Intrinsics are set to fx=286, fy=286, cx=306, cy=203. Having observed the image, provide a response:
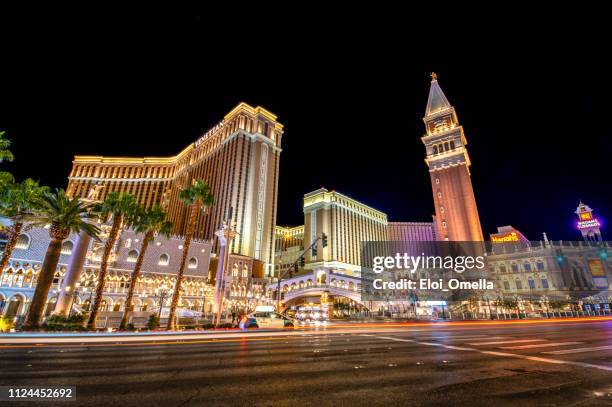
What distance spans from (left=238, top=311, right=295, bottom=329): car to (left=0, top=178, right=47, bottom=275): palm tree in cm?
2056

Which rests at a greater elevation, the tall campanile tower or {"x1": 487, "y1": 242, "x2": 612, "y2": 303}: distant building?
the tall campanile tower

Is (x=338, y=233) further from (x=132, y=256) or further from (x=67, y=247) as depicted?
(x=67, y=247)

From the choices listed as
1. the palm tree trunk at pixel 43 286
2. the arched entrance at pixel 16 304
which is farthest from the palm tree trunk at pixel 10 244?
the arched entrance at pixel 16 304

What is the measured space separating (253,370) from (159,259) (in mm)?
62904

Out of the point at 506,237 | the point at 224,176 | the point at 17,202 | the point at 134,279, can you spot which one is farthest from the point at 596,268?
the point at 224,176

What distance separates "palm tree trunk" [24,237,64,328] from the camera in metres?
22.3

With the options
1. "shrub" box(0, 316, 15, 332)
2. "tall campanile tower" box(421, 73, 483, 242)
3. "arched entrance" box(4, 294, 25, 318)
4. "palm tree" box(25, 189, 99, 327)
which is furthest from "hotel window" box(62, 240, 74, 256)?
"tall campanile tower" box(421, 73, 483, 242)

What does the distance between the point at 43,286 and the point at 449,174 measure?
10410 centimetres

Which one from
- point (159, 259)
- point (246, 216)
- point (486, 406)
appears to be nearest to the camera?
point (486, 406)

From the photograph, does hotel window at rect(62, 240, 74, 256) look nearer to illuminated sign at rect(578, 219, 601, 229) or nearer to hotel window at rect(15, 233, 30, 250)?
hotel window at rect(15, 233, 30, 250)

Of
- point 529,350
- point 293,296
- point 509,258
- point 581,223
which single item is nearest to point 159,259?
point 293,296

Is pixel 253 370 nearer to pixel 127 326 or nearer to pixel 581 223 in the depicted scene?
pixel 127 326

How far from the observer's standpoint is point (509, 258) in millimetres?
75375

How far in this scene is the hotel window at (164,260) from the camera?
203 ft
